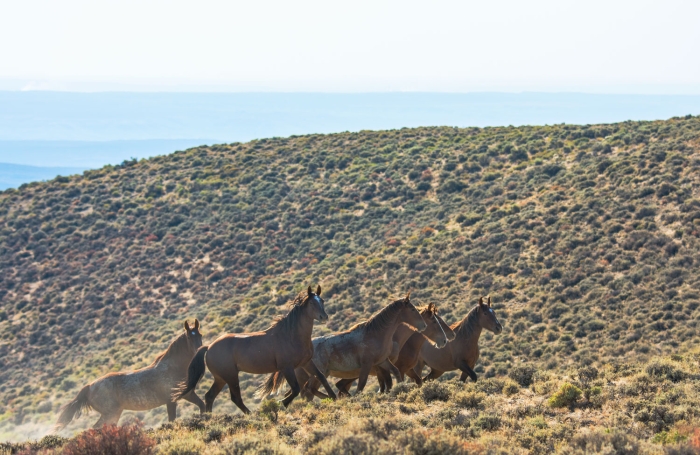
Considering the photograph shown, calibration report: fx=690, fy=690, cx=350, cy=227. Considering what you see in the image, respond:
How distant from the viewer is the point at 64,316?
38688mm

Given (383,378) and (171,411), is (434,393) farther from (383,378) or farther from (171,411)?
(171,411)

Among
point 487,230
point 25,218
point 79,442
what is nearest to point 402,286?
point 487,230

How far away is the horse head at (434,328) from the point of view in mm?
13875

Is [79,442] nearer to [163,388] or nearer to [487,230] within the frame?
[163,388]

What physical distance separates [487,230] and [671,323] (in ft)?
43.6

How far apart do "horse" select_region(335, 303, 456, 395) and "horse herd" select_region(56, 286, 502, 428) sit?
0.02 metres

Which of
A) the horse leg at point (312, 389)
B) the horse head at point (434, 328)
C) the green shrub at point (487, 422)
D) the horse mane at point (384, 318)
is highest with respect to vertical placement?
the horse mane at point (384, 318)

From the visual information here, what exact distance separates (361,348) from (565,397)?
3911mm

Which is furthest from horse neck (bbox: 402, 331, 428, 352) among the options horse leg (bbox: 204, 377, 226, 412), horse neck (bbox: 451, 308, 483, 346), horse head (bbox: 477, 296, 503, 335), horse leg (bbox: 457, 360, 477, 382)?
horse leg (bbox: 204, 377, 226, 412)

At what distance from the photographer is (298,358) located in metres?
12.5

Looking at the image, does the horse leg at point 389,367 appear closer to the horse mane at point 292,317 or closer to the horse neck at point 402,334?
the horse neck at point 402,334

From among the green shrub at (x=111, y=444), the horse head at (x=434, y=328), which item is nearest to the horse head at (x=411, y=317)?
the horse head at (x=434, y=328)

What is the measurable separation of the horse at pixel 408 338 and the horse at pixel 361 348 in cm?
34

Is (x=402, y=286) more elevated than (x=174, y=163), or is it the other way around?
(x=174, y=163)
